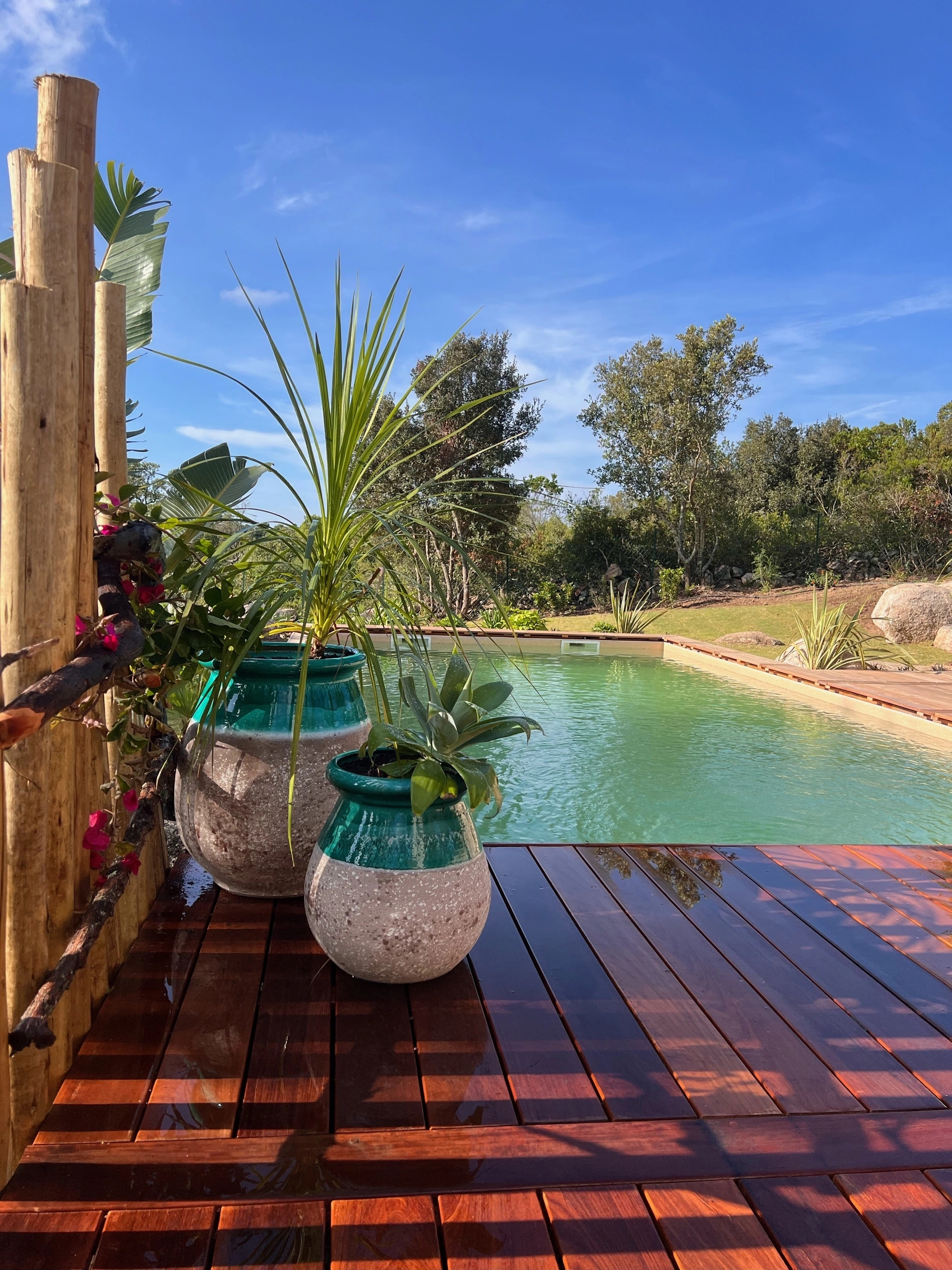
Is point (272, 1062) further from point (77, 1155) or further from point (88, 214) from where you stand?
point (88, 214)

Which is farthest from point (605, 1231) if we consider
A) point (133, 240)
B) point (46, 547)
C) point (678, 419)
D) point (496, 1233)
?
point (678, 419)

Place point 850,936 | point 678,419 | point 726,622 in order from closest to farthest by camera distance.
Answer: point 850,936
point 726,622
point 678,419

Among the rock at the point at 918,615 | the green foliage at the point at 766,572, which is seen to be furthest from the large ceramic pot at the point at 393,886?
the green foliage at the point at 766,572

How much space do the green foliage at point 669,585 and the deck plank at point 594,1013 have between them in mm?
13587

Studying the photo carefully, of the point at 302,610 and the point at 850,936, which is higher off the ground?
the point at 302,610

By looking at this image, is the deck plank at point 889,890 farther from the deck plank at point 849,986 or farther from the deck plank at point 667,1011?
the deck plank at point 667,1011

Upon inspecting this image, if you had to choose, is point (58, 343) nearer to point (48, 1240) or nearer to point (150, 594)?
point (150, 594)

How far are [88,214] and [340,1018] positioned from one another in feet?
4.98

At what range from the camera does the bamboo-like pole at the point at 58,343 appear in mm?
1212

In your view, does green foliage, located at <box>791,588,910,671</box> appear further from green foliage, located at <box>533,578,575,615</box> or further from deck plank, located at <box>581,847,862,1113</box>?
deck plank, located at <box>581,847,862,1113</box>

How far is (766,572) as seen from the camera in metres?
15.9

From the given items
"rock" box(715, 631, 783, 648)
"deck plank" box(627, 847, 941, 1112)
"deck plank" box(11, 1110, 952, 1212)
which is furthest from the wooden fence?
"rock" box(715, 631, 783, 648)

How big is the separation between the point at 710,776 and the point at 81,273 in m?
4.14

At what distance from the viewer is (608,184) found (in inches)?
525
